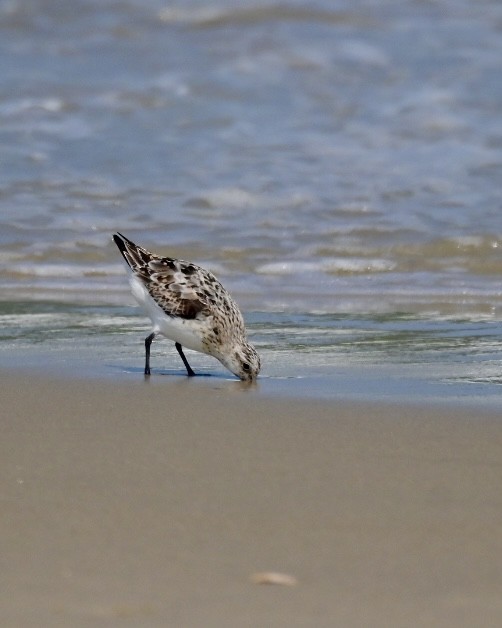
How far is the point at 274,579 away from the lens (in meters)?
3.08

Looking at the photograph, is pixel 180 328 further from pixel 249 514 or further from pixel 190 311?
pixel 249 514

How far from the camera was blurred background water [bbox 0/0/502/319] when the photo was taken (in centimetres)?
1107

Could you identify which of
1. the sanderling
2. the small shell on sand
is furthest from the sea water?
the small shell on sand

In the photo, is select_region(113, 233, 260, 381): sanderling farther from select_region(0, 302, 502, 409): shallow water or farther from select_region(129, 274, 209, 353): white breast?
select_region(0, 302, 502, 409): shallow water

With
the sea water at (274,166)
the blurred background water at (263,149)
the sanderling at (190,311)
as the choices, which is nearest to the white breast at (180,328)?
the sanderling at (190,311)

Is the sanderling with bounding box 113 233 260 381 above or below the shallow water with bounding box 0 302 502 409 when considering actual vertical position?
A: above

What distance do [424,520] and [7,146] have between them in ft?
41.7

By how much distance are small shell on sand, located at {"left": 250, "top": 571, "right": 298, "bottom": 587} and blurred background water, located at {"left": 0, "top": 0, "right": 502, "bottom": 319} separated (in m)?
5.75

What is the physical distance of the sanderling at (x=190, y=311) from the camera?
6.87 meters

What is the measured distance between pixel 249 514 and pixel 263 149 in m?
11.6

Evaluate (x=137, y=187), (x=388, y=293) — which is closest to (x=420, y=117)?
(x=137, y=187)

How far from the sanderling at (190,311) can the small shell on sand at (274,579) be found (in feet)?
11.5

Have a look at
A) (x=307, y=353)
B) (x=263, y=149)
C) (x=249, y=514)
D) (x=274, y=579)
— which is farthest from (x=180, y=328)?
(x=263, y=149)

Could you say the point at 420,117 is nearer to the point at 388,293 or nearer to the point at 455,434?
the point at 388,293
